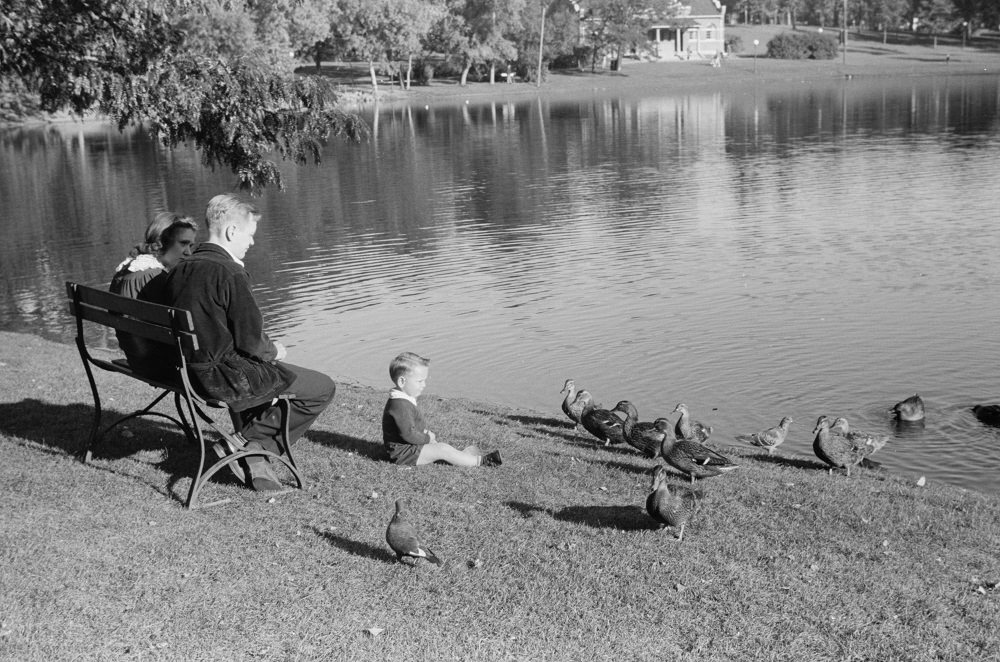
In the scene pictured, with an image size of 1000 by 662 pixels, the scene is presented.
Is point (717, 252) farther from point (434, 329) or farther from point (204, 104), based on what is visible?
point (204, 104)

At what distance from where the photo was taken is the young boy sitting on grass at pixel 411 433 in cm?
911

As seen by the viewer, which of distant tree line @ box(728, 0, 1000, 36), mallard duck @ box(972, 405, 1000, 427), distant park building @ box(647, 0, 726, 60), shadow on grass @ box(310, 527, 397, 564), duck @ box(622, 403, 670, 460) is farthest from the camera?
distant park building @ box(647, 0, 726, 60)

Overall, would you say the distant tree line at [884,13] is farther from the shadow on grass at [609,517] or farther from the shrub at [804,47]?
the shadow on grass at [609,517]

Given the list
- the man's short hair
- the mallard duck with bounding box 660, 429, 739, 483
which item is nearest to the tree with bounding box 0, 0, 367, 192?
the man's short hair

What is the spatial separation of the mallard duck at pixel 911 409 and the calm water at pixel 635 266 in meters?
0.25

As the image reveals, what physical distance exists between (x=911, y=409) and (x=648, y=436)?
473 centimetres

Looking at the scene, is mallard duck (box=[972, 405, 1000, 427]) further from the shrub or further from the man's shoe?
the shrub

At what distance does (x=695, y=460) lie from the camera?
29.3ft

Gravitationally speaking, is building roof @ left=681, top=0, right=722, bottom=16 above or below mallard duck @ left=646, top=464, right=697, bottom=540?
above

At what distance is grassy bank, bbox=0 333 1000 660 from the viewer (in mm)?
5941

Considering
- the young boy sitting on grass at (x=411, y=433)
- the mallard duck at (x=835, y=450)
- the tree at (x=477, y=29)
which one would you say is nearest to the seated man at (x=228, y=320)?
the young boy sitting on grass at (x=411, y=433)

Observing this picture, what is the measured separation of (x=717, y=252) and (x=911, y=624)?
61.8 feet

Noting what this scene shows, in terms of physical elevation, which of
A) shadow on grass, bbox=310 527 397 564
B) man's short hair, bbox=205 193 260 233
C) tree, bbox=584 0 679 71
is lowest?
shadow on grass, bbox=310 527 397 564

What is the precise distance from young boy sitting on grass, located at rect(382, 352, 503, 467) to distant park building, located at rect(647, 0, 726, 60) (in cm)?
13301
